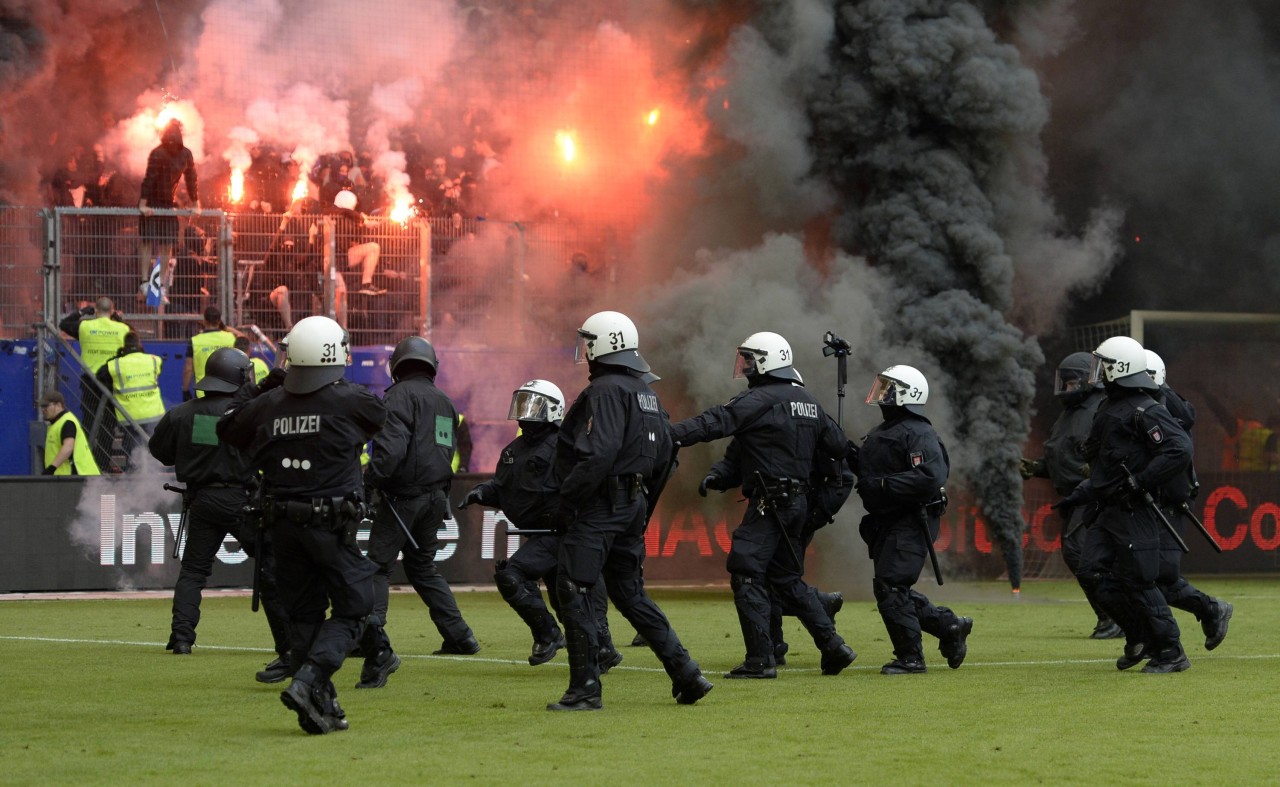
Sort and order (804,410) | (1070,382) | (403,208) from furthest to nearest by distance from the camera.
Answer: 1. (403,208)
2. (1070,382)
3. (804,410)

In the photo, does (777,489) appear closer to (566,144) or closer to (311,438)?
(311,438)

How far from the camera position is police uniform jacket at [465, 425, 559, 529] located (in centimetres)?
1096

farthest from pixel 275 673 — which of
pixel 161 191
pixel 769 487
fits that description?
pixel 161 191

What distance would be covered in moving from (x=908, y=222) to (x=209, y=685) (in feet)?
32.3

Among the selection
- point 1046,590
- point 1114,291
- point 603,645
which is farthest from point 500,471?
point 1114,291

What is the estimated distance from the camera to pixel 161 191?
21391 millimetres

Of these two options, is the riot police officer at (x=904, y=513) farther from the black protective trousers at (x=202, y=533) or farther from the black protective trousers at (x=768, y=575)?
the black protective trousers at (x=202, y=533)

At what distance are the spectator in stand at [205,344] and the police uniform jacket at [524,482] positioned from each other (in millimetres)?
7194

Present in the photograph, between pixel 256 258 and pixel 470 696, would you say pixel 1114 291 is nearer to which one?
pixel 256 258

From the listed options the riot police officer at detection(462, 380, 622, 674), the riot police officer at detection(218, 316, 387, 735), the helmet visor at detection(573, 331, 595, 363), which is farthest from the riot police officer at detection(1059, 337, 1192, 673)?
the riot police officer at detection(218, 316, 387, 735)

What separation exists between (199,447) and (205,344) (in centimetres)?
615

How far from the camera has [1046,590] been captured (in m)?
18.0

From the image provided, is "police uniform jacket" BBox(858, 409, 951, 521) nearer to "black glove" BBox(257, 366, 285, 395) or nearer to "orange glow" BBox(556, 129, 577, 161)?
"black glove" BBox(257, 366, 285, 395)

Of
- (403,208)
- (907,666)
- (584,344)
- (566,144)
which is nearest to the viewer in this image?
(584,344)
